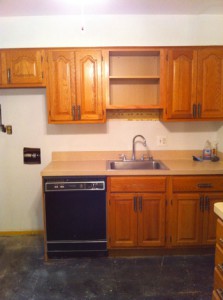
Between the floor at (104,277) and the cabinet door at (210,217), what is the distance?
0.75 feet

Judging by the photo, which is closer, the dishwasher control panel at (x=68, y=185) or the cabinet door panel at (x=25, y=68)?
the dishwasher control panel at (x=68, y=185)

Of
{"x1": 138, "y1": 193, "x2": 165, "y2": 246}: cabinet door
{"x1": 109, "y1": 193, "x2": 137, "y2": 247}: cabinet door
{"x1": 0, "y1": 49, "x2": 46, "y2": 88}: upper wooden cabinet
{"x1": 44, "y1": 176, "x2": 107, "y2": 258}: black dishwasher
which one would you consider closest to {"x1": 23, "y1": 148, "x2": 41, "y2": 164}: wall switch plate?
{"x1": 44, "y1": 176, "x2": 107, "y2": 258}: black dishwasher

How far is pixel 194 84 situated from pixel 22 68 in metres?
1.82

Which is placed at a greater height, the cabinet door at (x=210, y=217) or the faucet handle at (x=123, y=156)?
the faucet handle at (x=123, y=156)

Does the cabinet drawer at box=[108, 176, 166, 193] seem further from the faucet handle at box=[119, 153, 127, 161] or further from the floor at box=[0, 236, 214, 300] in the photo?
the floor at box=[0, 236, 214, 300]

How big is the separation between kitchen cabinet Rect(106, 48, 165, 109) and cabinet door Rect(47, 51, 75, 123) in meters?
0.43

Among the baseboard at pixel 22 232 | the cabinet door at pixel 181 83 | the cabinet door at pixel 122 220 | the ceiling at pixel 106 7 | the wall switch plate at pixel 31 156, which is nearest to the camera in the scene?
the ceiling at pixel 106 7

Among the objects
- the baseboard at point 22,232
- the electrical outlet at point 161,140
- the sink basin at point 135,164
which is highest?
the electrical outlet at point 161,140

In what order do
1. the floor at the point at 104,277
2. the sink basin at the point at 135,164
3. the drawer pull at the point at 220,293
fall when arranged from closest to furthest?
the drawer pull at the point at 220,293, the floor at the point at 104,277, the sink basin at the point at 135,164

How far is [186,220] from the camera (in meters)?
2.62

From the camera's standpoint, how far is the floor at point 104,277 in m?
2.15

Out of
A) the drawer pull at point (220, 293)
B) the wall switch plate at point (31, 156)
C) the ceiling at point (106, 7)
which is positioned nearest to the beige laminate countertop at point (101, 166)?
the wall switch plate at point (31, 156)

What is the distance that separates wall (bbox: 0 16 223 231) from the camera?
9.30 feet

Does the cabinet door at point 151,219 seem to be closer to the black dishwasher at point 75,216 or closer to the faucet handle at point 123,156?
the black dishwasher at point 75,216
